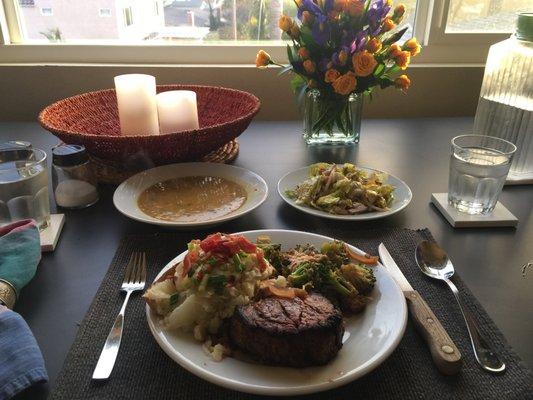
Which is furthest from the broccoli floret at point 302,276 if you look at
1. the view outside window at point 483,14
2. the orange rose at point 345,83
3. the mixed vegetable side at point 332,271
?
the view outside window at point 483,14

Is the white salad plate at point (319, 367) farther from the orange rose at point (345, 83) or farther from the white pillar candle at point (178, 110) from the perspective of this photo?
the white pillar candle at point (178, 110)

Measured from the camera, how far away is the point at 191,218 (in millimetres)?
971

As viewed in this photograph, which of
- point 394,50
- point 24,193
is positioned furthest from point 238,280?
point 394,50

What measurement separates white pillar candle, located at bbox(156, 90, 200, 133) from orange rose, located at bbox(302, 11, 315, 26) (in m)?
0.36

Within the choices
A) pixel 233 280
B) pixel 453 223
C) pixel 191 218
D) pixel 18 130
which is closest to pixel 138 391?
pixel 233 280

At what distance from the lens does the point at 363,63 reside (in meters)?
1.19

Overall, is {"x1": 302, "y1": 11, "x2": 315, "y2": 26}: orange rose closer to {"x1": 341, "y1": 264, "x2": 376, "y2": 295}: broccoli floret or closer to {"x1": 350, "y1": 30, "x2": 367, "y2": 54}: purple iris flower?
{"x1": 350, "y1": 30, "x2": 367, "y2": 54}: purple iris flower

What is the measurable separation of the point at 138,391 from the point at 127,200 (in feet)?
1.65

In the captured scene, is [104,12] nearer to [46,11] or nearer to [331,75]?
[46,11]

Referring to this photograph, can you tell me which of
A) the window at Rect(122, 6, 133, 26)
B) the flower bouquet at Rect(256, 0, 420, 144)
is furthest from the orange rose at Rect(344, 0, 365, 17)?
the window at Rect(122, 6, 133, 26)

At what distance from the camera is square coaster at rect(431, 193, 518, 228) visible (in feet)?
3.24

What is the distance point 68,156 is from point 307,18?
0.67m

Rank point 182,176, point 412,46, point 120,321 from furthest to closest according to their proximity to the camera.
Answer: point 412,46 < point 182,176 < point 120,321

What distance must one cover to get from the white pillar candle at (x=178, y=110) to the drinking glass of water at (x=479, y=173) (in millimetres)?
691
